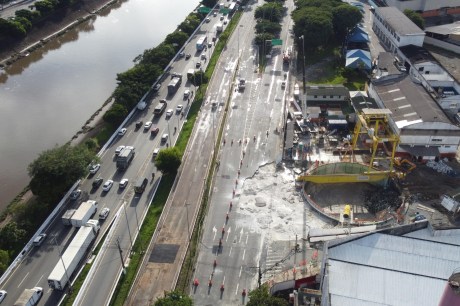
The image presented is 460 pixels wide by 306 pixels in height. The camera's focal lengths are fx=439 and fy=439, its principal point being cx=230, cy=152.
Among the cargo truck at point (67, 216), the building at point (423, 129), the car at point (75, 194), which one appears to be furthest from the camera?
the building at point (423, 129)

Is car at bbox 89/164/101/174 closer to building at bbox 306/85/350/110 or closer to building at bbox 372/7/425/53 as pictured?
building at bbox 306/85/350/110

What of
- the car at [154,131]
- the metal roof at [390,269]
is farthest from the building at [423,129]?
the car at [154,131]

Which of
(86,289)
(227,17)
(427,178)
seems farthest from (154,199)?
(227,17)

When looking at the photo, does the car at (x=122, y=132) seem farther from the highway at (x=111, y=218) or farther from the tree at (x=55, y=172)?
the tree at (x=55, y=172)

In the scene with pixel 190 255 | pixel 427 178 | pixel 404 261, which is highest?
pixel 404 261

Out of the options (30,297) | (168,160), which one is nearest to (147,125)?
(168,160)

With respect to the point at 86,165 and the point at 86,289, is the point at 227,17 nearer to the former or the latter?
the point at 86,165

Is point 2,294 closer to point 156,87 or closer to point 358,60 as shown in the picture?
point 156,87
